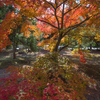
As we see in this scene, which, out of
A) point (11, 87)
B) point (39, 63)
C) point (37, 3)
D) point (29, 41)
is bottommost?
point (11, 87)

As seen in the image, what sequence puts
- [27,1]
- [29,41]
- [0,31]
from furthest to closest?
[29,41]
[0,31]
[27,1]

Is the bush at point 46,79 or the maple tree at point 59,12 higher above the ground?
the maple tree at point 59,12

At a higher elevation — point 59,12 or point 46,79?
point 59,12

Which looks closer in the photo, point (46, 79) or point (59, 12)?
point (46, 79)

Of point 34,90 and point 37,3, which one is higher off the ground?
point 37,3

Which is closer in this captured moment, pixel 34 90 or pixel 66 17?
pixel 34 90

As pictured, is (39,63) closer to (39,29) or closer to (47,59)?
(47,59)

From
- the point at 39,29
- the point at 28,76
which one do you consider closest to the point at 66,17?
the point at 39,29

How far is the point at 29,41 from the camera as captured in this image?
1403cm

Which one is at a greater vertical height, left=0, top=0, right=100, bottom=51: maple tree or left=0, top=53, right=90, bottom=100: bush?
left=0, top=0, right=100, bottom=51: maple tree

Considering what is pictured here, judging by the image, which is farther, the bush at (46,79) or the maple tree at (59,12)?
the maple tree at (59,12)

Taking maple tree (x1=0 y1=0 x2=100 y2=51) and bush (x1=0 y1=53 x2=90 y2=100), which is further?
maple tree (x1=0 y1=0 x2=100 y2=51)

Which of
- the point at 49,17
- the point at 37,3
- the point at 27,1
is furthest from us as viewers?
the point at 49,17

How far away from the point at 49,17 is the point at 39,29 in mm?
2049
